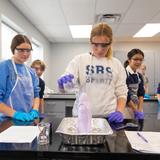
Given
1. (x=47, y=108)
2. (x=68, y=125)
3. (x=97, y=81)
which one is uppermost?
(x=97, y=81)

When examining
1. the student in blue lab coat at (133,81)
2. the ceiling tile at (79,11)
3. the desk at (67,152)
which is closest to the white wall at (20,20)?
the ceiling tile at (79,11)

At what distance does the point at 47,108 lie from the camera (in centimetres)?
330

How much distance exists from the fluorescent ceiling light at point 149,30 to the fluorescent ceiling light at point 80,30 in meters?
1.03

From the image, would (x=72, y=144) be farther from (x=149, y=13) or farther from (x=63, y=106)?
(x=149, y=13)

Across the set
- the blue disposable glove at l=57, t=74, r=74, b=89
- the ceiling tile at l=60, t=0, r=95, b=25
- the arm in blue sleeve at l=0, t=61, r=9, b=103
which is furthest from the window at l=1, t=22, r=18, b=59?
the blue disposable glove at l=57, t=74, r=74, b=89

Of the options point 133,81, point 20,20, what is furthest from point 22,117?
point 20,20

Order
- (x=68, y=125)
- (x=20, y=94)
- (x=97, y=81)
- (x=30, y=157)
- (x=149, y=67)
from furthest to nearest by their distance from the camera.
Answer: (x=149, y=67) < (x=20, y=94) < (x=97, y=81) < (x=68, y=125) < (x=30, y=157)

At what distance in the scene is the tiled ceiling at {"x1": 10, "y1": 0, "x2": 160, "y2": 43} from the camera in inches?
108

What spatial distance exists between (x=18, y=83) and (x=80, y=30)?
2.88m

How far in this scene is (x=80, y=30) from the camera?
4.36 metres

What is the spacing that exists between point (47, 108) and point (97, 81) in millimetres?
1983

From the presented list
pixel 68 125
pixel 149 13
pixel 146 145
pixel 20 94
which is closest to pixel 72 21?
pixel 149 13

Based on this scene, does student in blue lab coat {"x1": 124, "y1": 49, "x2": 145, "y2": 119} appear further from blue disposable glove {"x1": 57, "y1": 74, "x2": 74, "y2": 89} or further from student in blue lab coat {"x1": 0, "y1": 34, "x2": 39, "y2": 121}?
blue disposable glove {"x1": 57, "y1": 74, "x2": 74, "y2": 89}

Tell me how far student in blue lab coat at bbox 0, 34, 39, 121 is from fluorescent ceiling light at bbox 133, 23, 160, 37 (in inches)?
109
